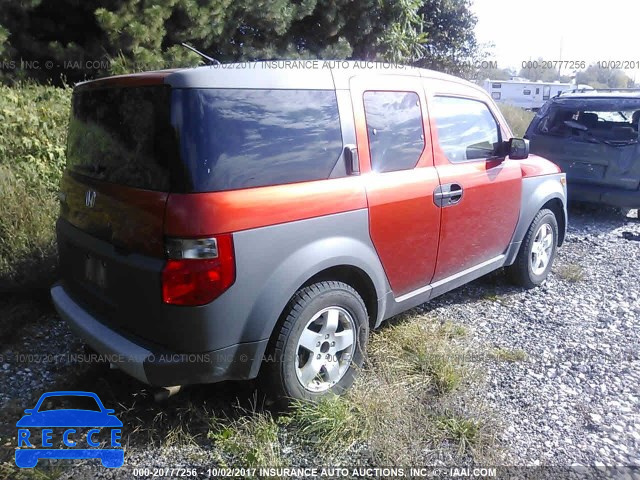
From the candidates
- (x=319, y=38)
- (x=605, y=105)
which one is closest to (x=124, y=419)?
(x=605, y=105)

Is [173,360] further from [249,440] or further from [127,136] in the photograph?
[127,136]

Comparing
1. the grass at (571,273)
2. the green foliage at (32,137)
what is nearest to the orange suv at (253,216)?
the grass at (571,273)

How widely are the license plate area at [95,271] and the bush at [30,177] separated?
1606 mm

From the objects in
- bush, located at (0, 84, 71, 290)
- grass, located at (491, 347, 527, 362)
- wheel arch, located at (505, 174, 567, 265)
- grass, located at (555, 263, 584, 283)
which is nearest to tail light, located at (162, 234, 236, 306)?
grass, located at (491, 347, 527, 362)

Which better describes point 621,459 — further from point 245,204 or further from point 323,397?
point 245,204

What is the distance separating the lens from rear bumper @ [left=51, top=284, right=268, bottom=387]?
249cm

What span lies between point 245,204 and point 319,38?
7.70 meters

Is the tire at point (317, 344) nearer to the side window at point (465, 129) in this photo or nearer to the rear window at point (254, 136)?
the rear window at point (254, 136)

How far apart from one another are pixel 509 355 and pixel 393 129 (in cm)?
179

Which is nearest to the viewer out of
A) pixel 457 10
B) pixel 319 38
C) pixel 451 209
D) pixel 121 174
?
pixel 121 174

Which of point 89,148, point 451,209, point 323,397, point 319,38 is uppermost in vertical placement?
point 319,38

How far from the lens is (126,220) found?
2.58m

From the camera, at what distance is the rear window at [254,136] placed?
2.41 metres

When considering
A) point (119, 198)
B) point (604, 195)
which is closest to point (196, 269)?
point (119, 198)
